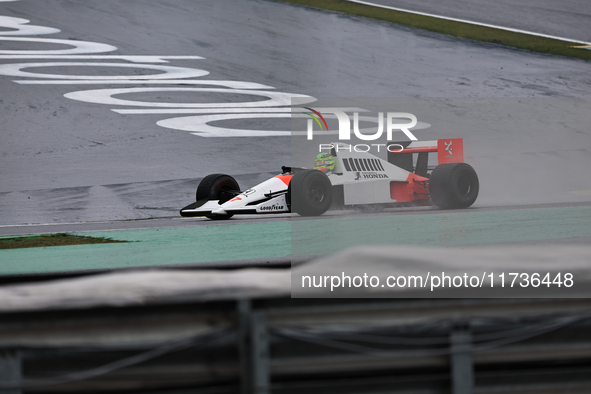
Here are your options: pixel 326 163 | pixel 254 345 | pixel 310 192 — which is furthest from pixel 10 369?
pixel 326 163

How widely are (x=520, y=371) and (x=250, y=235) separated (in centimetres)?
437

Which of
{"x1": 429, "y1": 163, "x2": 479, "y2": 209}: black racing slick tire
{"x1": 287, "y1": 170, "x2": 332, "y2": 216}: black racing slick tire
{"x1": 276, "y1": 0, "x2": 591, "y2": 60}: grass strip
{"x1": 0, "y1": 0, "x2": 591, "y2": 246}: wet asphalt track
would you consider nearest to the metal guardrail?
{"x1": 287, "y1": 170, "x2": 332, "y2": 216}: black racing slick tire

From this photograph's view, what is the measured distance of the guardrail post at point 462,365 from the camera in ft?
6.22

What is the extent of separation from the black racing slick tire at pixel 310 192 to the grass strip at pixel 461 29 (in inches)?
591

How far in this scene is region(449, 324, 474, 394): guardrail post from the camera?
189 centimetres

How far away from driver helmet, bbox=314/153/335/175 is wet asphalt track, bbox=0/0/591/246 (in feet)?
8.85

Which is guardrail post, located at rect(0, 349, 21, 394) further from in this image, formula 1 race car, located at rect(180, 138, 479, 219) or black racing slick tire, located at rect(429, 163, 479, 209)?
black racing slick tire, located at rect(429, 163, 479, 209)

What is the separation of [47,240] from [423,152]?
5169 mm

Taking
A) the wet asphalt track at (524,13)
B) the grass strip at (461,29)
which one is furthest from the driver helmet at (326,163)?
the wet asphalt track at (524,13)

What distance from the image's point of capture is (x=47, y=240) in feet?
20.5

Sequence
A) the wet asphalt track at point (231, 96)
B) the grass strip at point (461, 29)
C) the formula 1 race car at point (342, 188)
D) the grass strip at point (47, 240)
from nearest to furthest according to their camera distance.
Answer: the grass strip at point (47, 240) < the formula 1 race car at point (342, 188) < the wet asphalt track at point (231, 96) < the grass strip at point (461, 29)

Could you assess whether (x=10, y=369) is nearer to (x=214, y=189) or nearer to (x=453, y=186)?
(x=214, y=189)

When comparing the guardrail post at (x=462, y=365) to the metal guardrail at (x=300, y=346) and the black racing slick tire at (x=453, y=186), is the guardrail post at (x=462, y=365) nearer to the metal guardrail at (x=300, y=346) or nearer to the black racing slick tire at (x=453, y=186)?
the metal guardrail at (x=300, y=346)

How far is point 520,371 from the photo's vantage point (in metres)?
1.96
